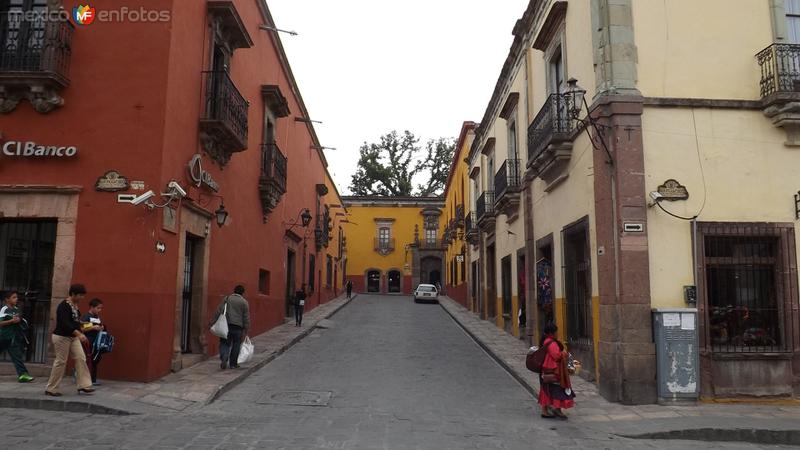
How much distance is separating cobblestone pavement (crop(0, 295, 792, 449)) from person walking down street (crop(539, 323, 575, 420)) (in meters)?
0.23

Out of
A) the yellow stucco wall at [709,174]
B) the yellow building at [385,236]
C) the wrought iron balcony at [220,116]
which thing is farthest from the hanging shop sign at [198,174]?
the yellow building at [385,236]

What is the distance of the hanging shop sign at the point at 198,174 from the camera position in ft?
32.1

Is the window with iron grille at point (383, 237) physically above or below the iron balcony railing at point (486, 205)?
above

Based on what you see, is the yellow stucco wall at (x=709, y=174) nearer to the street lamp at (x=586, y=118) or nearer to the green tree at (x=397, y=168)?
the street lamp at (x=586, y=118)

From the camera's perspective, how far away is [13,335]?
7.85 m

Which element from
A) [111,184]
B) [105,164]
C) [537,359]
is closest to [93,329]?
[111,184]

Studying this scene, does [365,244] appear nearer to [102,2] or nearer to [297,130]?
[297,130]

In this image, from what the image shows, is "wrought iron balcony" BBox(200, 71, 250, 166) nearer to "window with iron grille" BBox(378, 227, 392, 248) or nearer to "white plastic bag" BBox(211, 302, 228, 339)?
"white plastic bag" BBox(211, 302, 228, 339)

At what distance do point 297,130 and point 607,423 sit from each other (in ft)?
52.1

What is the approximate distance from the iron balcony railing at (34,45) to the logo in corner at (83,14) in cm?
22

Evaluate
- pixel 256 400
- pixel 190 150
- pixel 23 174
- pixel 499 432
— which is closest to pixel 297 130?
pixel 190 150

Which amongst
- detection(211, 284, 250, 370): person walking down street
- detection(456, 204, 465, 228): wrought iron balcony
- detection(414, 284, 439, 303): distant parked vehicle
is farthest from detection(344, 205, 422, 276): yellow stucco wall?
detection(211, 284, 250, 370): person walking down street

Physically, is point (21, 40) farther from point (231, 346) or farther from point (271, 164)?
point (271, 164)

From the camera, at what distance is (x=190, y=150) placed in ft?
32.3
